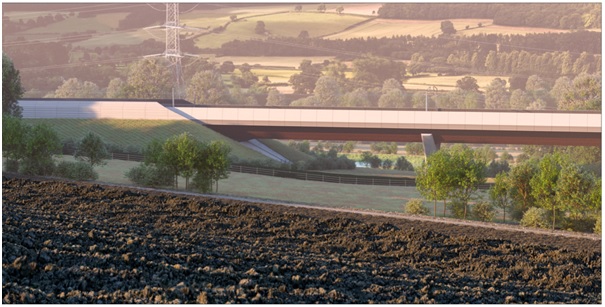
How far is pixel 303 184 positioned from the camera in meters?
47.9

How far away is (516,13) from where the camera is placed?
137875 millimetres

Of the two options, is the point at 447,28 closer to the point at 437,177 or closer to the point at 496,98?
the point at 496,98

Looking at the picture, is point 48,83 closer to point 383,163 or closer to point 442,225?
point 383,163

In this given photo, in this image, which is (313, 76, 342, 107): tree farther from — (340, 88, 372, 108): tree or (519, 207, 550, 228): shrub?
(519, 207, 550, 228): shrub

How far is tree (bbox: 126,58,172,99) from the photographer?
98.9 m

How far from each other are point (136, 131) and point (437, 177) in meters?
34.5

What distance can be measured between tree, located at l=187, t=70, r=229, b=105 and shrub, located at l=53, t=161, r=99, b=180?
209 ft

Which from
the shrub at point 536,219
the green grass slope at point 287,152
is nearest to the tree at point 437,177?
the shrub at point 536,219

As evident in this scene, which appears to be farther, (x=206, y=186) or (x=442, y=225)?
(x=206, y=186)

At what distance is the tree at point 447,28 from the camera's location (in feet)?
449

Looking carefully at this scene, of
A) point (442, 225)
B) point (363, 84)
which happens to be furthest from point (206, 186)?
point (363, 84)

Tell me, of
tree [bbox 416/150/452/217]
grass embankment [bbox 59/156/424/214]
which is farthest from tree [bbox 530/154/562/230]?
grass embankment [bbox 59/156/424/214]

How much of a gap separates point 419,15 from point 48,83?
6190 cm

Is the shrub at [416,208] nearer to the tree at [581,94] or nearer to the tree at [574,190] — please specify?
the tree at [574,190]
